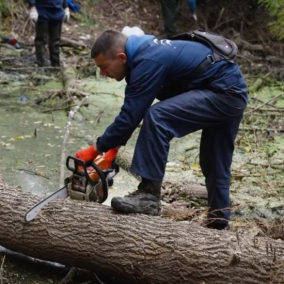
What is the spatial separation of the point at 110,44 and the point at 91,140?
309cm

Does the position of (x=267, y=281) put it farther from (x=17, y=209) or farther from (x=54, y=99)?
(x=54, y=99)

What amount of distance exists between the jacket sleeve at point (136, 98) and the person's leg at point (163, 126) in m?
0.08

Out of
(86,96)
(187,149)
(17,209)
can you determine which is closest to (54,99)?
(86,96)

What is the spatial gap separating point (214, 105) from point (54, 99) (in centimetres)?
468

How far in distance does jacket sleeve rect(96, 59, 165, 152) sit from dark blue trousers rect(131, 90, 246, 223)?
82 millimetres

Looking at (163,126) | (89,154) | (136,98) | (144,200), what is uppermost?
(136,98)

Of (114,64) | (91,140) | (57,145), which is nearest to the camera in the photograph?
(114,64)

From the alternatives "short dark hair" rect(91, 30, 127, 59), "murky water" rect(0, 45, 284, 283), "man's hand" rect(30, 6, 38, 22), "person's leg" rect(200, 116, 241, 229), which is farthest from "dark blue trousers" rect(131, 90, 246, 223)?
"man's hand" rect(30, 6, 38, 22)

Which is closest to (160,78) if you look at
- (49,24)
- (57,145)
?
(57,145)

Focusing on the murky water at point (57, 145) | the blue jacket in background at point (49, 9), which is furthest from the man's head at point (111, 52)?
the blue jacket in background at point (49, 9)

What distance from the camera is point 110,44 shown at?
362 cm

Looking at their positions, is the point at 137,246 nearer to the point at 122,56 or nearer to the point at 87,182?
the point at 87,182

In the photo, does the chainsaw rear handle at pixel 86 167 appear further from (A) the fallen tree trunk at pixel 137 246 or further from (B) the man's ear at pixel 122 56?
(B) the man's ear at pixel 122 56

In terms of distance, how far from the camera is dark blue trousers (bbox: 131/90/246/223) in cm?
361
